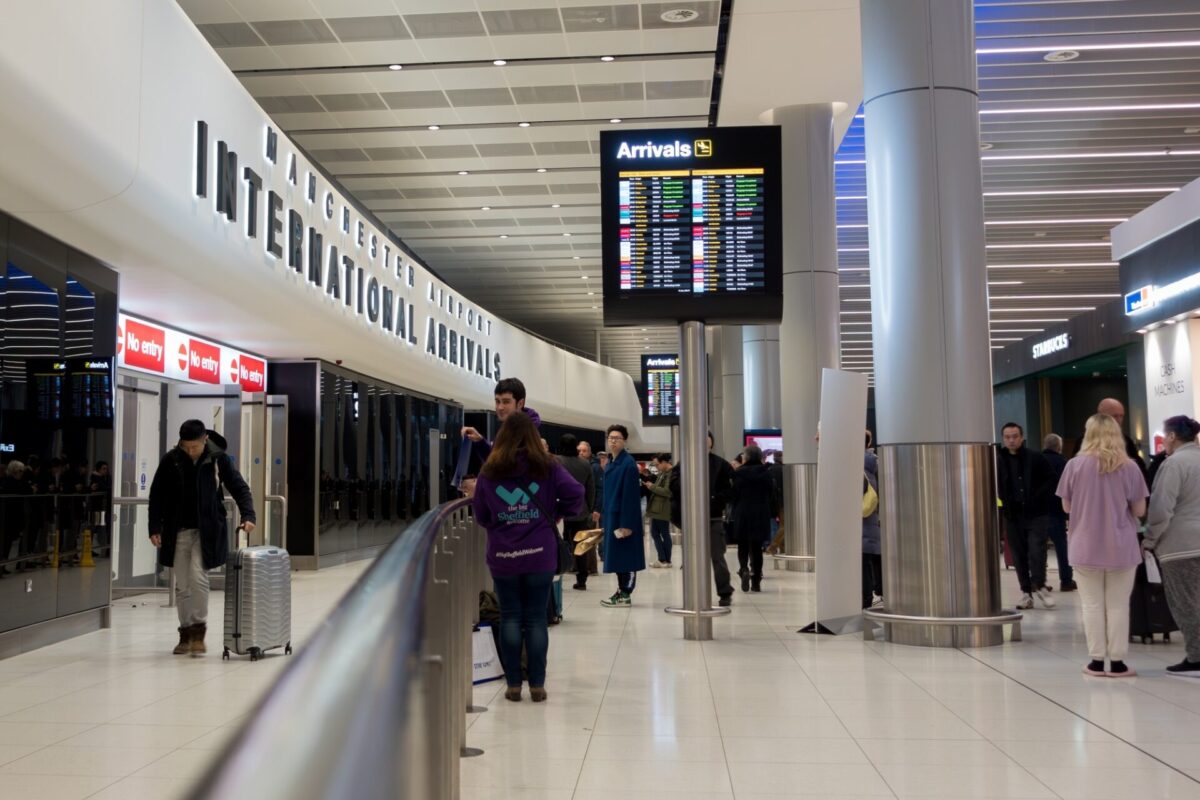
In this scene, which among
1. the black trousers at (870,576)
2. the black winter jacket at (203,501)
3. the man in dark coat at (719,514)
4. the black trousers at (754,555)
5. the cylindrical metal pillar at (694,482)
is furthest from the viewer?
the black trousers at (754,555)

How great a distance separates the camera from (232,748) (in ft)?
1.56

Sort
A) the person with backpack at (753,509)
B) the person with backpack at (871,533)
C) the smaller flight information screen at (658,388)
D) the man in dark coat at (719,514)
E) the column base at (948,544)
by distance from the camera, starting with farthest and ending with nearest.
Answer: the smaller flight information screen at (658,388)
the person with backpack at (753,509)
the man in dark coat at (719,514)
the person with backpack at (871,533)
the column base at (948,544)

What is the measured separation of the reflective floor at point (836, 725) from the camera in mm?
3836

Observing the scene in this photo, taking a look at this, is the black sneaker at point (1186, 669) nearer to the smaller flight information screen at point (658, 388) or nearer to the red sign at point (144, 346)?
the red sign at point (144, 346)

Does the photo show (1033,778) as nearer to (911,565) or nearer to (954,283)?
(911,565)

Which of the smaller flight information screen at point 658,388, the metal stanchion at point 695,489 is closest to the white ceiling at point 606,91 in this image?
the smaller flight information screen at point 658,388

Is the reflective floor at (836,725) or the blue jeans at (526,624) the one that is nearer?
the reflective floor at (836,725)

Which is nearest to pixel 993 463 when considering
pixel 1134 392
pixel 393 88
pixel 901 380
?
pixel 901 380

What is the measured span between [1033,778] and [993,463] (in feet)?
11.9

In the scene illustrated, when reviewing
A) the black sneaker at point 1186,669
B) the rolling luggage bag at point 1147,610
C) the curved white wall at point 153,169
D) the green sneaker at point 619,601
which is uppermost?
the curved white wall at point 153,169

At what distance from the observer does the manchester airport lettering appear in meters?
8.88

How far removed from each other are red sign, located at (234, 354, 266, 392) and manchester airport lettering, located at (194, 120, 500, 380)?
67.1 inches

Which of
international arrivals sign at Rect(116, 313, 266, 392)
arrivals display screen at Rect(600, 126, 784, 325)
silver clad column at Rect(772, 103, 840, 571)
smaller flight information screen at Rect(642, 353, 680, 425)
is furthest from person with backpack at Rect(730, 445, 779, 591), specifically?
smaller flight information screen at Rect(642, 353, 680, 425)

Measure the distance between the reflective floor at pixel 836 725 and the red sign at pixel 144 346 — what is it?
19.2 ft
